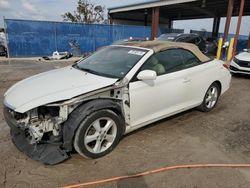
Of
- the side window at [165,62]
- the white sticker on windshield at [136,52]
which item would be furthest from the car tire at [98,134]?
the white sticker on windshield at [136,52]

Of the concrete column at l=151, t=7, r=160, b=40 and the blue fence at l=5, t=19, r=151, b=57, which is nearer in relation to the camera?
the blue fence at l=5, t=19, r=151, b=57

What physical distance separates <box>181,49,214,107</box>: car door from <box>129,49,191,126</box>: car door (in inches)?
5.9

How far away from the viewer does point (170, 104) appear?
12.7 feet

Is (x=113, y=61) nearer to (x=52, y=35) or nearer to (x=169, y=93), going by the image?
(x=169, y=93)

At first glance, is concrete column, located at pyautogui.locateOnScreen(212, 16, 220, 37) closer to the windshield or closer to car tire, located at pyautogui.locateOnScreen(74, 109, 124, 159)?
the windshield

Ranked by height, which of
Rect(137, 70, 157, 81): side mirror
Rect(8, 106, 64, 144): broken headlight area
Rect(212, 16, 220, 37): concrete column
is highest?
Rect(212, 16, 220, 37): concrete column

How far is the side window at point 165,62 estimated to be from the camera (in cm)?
363

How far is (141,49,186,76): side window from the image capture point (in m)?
3.63

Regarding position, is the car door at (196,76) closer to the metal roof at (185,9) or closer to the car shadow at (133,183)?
the car shadow at (133,183)

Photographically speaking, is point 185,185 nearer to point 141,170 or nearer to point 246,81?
point 141,170

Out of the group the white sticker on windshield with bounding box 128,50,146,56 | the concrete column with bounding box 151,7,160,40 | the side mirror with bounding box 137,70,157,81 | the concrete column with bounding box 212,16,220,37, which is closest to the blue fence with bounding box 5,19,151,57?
the concrete column with bounding box 151,7,160,40

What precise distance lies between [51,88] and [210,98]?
344 cm

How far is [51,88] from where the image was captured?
3004 mm

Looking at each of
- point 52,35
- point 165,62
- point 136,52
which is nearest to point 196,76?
point 165,62
